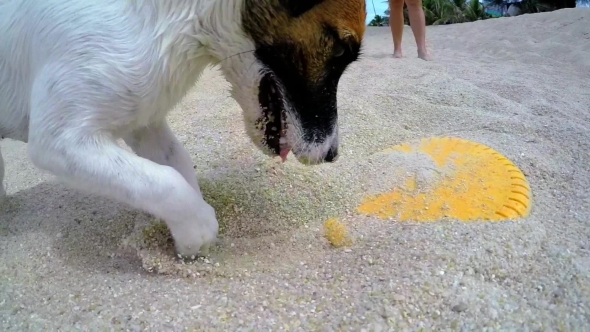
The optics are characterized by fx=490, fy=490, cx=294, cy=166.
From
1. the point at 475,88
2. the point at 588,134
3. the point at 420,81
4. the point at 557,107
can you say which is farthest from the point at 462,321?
the point at 420,81

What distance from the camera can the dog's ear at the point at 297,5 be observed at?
3.25 feet

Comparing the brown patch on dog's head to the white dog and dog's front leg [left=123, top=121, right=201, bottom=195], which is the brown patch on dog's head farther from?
dog's front leg [left=123, top=121, right=201, bottom=195]

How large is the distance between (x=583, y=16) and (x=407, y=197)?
178 inches

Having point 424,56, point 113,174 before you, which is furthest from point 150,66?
point 424,56

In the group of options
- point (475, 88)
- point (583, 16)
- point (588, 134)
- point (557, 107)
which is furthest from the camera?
point (583, 16)

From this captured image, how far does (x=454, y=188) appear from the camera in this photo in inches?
52.4

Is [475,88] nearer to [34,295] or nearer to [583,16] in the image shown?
[34,295]

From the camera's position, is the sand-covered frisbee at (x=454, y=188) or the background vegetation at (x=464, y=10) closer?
the sand-covered frisbee at (x=454, y=188)

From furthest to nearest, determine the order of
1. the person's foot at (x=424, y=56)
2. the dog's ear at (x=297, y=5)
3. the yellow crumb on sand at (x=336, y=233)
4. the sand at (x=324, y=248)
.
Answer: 1. the person's foot at (x=424, y=56)
2. the yellow crumb on sand at (x=336, y=233)
3. the dog's ear at (x=297, y=5)
4. the sand at (x=324, y=248)

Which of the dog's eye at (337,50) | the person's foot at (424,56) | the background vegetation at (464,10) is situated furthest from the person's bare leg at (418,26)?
the background vegetation at (464,10)

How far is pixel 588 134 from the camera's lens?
1708 mm

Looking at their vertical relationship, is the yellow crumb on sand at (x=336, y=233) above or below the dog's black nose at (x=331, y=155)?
below

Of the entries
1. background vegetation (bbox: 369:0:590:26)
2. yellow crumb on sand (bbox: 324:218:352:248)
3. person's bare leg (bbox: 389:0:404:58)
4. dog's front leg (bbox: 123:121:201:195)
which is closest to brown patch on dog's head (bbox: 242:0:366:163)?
yellow crumb on sand (bbox: 324:218:352:248)

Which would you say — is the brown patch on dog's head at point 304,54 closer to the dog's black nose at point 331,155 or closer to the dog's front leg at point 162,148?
the dog's black nose at point 331,155
